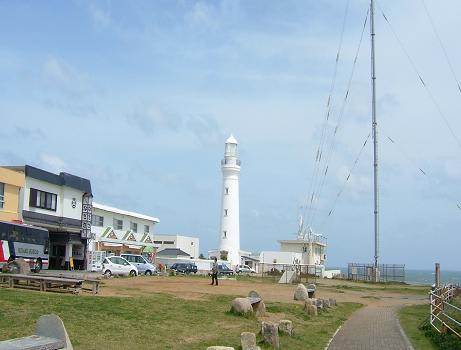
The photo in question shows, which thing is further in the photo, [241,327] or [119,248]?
[119,248]

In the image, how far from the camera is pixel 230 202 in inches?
2611

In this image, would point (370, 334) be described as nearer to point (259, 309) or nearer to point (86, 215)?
point (259, 309)

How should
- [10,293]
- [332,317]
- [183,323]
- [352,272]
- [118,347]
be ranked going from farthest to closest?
[352,272]
[332,317]
[10,293]
[183,323]
[118,347]

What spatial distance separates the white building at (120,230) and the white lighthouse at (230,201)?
8.07m

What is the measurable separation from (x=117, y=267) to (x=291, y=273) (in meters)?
14.7

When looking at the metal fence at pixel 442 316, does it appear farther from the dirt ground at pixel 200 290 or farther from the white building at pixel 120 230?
the white building at pixel 120 230

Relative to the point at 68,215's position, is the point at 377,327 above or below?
below

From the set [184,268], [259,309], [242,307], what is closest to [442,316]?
[259,309]

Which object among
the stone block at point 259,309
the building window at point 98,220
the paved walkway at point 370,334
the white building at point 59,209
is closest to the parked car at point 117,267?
the white building at point 59,209

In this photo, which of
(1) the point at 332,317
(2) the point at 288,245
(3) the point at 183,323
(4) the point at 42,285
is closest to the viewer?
(3) the point at 183,323

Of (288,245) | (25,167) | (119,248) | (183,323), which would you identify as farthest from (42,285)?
(288,245)

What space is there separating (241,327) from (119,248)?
1660 inches

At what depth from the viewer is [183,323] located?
16.1 m

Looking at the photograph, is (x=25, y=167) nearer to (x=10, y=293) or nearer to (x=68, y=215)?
(x=68, y=215)
